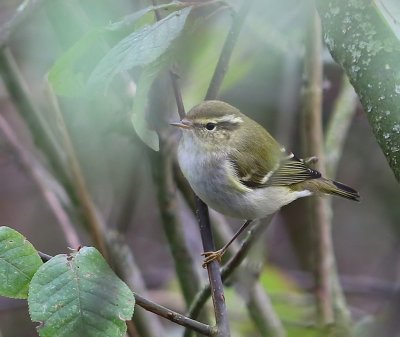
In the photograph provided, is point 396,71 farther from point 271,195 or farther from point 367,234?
point 367,234

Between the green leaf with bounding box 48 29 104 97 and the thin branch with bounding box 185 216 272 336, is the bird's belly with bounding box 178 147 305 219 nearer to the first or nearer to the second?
the thin branch with bounding box 185 216 272 336

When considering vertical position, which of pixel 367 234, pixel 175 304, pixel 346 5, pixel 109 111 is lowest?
pixel 367 234

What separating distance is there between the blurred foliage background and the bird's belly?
20cm

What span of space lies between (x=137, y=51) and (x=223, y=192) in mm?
1276

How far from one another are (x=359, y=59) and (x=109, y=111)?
166cm

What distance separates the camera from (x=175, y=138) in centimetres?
295

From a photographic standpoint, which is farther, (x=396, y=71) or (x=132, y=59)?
(x=132, y=59)

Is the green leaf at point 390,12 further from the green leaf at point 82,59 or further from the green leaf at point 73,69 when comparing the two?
the green leaf at point 73,69

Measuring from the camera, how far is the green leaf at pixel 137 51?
142cm

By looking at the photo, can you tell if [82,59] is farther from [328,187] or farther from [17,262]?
[328,187]

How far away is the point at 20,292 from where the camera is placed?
117cm

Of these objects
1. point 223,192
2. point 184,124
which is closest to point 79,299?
point 184,124

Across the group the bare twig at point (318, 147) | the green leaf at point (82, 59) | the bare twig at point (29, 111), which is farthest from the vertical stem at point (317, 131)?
the green leaf at point (82, 59)

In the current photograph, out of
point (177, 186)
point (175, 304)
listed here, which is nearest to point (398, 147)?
point (177, 186)
